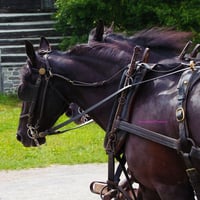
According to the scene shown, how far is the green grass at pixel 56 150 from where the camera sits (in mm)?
9680

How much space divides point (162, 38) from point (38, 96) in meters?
1.10

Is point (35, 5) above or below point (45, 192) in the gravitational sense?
below

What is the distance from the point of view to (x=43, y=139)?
4980 millimetres

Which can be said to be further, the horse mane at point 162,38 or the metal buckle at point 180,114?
the horse mane at point 162,38

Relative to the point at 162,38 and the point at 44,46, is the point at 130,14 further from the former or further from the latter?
the point at 162,38

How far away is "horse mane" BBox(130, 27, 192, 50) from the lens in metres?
4.68

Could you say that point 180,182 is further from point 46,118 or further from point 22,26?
point 22,26

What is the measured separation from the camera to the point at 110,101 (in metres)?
4.55

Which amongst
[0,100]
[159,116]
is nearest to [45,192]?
[159,116]

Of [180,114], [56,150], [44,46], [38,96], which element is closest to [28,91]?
[38,96]

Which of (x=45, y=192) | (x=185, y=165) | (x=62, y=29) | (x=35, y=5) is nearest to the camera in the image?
(x=185, y=165)

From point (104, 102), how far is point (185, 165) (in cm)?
91

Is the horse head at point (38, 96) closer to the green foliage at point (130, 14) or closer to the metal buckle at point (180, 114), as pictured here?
the metal buckle at point (180, 114)

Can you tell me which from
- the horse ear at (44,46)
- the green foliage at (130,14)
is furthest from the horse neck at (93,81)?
the green foliage at (130,14)
